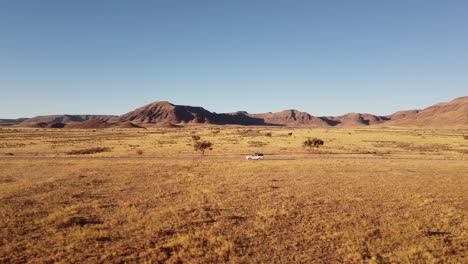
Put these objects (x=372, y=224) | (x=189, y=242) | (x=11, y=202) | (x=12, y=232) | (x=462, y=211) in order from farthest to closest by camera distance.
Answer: (x=11, y=202), (x=462, y=211), (x=372, y=224), (x=12, y=232), (x=189, y=242)

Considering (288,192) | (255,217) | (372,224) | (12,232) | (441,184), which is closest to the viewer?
(12,232)

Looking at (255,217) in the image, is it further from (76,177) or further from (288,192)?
(76,177)

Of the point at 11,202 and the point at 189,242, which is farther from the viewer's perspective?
the point at 11,202

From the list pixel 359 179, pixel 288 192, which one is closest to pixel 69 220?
pixel 288 192

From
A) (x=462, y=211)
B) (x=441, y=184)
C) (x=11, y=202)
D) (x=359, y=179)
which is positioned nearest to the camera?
(x=462, y=211)

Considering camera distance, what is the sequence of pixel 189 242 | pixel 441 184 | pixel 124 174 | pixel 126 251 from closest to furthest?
pixel 126 251, pixel 189 242, pixel 441 184, pixel 124 174

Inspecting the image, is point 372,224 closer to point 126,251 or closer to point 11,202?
point 126,251

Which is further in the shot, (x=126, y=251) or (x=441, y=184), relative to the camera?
(x=441, y=184)

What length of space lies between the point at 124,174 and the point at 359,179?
1798 centimetres

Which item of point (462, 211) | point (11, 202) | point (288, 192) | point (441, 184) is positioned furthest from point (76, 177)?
point (441, 184)

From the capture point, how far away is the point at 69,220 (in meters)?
13.8

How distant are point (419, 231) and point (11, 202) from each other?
18794 mm

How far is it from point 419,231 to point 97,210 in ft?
45.6

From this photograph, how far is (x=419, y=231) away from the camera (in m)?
12.7
